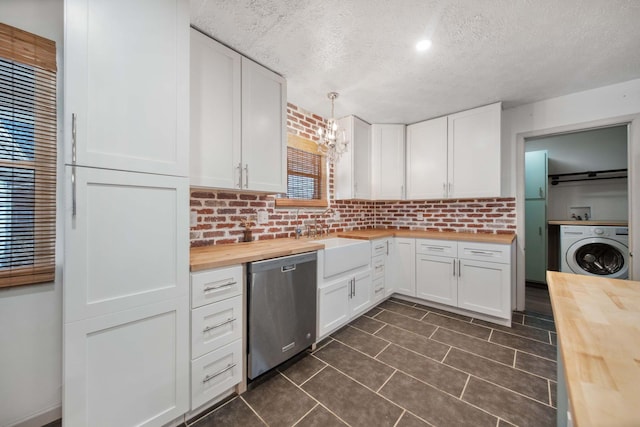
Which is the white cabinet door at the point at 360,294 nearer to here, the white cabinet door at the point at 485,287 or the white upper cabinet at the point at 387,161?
the white cabinet door at the point at 485,287

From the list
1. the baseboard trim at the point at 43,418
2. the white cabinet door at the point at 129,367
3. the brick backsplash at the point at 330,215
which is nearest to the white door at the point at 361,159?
the brick backsplash at the point at 330,215

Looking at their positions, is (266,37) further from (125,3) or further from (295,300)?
(295,300)

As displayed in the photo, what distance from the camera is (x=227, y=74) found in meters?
1.80

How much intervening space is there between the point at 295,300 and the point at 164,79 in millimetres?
1616

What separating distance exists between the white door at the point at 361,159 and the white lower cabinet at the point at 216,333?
2.03 meters

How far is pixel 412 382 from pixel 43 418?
86.5 inches

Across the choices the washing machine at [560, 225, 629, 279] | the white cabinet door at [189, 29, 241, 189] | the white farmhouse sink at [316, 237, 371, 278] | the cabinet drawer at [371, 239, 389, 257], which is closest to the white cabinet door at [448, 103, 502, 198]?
the cabinet drawer at [371, 239, 389, 257]

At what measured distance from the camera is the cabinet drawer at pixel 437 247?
2783 millimetres

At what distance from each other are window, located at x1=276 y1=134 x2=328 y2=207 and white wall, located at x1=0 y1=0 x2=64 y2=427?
1.74m

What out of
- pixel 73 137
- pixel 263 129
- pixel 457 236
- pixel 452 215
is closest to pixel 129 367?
pixel 73 137

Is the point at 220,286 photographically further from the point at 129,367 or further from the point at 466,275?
the point at 466,275

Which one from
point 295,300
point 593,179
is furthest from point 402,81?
point 593,179

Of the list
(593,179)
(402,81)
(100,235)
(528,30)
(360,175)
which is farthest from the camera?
(593,179)

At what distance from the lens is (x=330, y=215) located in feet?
10.6
